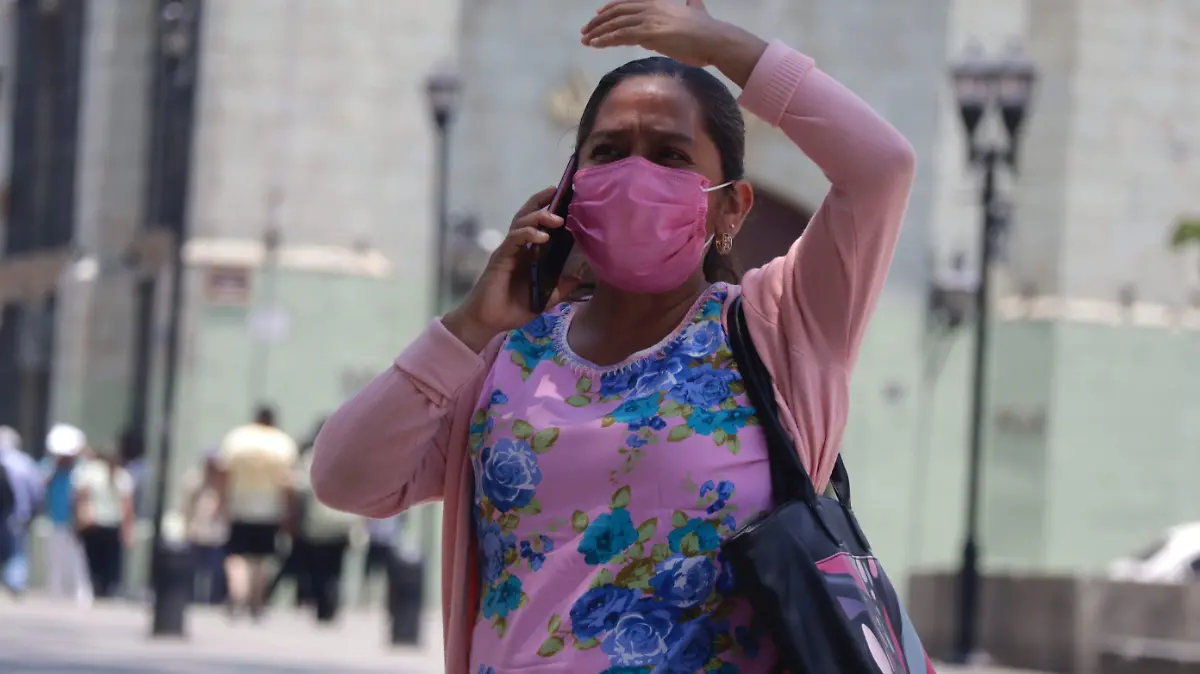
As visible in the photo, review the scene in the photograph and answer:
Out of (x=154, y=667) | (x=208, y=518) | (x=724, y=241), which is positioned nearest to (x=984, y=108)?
(x=208, y=518)

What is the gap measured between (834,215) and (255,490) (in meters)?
18.9

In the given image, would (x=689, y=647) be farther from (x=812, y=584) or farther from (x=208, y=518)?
(x=208, y=518)

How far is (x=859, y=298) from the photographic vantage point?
4.02 metres

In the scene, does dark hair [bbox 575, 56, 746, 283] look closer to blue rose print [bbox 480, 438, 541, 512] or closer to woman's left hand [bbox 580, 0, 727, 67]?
woman's left hand [bbox 580, 0, 727, 67]

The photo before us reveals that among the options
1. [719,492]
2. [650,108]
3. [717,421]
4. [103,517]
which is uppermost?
[650,108]

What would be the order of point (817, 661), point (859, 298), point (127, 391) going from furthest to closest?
point (127, 391) → point (859, 298) → point (817, 661)

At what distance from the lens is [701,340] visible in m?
3.99

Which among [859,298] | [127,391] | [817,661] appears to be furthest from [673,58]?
[127,391]

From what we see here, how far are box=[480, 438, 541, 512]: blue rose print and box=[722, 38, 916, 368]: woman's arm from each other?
447 millimetres

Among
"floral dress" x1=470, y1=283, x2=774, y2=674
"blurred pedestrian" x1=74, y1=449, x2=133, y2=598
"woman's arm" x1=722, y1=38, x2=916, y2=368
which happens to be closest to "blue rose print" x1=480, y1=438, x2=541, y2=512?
"floral dress" x1=470, y1=283, x2=774, y2=674

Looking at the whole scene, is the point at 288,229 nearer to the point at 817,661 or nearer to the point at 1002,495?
the point at 1002,495

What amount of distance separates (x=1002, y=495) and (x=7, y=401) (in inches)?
578

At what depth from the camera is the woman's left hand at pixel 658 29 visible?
156 inches

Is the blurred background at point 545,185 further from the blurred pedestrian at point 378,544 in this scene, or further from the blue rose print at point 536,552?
the blue rose print at point 536,552
